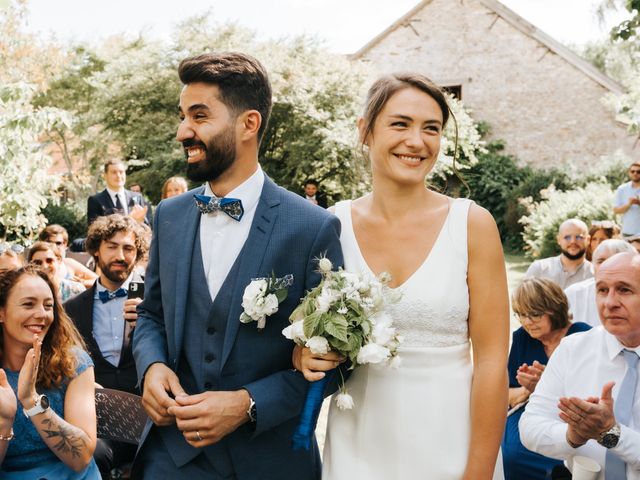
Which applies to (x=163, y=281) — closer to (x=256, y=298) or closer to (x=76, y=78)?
(x=256, y=298)

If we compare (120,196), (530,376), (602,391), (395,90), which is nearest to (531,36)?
(120,196)

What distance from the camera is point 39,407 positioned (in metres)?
3.08

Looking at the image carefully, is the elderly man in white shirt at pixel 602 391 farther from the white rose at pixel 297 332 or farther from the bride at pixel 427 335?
the white rose at pixel 297 332

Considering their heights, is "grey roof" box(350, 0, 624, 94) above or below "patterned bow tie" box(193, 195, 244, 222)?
above

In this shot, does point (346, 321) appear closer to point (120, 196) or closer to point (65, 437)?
point (65, 437)

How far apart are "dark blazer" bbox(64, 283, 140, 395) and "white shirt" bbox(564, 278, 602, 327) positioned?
4012mm

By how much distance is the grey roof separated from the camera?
24734 mm

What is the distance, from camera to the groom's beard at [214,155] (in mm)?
2256

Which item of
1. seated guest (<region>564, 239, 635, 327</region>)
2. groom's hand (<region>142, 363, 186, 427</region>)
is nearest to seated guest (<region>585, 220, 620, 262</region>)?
seated guest (<region>564, 239, 635, 327</region>)

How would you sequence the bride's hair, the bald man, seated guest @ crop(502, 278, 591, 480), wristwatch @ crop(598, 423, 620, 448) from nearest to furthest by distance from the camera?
the bride's hair < wristwatch @ crop(598, 423, 620, 448) < seated guest @ crop(502, 278, 591, 480) < the bald man

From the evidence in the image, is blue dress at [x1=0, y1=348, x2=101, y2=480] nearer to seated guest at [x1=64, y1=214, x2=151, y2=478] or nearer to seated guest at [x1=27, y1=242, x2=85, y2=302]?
seated guest at [x1=64, y1=214, x2=151, y2=478]

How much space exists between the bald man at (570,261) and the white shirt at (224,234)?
561 cm

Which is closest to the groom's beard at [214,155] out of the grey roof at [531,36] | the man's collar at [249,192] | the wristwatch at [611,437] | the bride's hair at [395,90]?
the man's collar at [249,192]

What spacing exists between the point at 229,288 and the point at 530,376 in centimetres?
265
